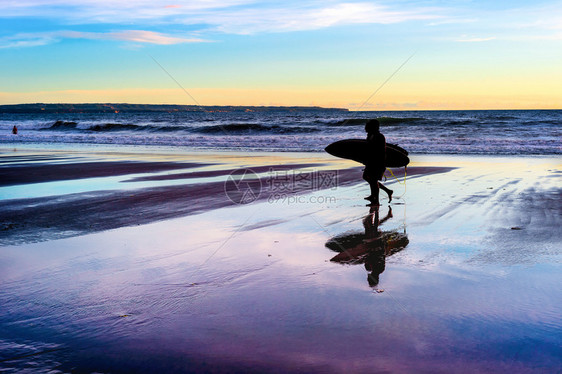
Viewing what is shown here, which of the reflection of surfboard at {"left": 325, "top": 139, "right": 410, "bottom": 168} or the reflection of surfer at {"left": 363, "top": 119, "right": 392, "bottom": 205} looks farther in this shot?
the reflection of surfboard at {"left": 325, "top": 139, "right": 410, "bottom": 168}

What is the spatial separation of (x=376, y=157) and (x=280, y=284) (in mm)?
5496

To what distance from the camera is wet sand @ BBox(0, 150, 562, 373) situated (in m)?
3.40

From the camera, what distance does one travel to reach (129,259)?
5.72m

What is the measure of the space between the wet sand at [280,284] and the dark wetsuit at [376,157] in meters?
0.59

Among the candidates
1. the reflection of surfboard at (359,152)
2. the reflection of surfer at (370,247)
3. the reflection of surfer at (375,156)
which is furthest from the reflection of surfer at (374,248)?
the reflection of surfboard at (359,152)

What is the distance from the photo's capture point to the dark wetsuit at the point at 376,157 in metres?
9.67

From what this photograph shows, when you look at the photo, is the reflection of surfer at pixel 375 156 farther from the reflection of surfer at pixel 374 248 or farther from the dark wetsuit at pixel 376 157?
the reflection of surfer at pixel 374 248

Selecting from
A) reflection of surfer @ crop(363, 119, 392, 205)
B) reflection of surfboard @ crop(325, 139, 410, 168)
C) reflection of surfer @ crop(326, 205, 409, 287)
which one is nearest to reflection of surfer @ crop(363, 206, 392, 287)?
reflection of surfer @ crop(326, 205, 409, 287)

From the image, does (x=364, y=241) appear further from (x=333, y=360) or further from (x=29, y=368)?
(x=29, y=368)

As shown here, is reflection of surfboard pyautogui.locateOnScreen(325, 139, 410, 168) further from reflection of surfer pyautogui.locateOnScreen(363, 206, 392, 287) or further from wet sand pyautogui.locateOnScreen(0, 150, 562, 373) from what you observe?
reflection of surfer pyautogui.locateOnScreen(363, 206, 392, 287)

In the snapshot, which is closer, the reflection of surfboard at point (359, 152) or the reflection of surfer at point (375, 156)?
the reflection of surfer at point (375, 156)

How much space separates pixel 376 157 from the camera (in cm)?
977

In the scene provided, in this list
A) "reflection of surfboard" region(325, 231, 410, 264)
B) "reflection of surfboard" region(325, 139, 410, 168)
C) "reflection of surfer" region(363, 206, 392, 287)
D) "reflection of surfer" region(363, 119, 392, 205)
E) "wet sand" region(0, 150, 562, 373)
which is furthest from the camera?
"reflection of surfboard" region(325, 139, 410, 168)

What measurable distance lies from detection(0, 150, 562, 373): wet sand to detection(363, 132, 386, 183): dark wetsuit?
59 cm
